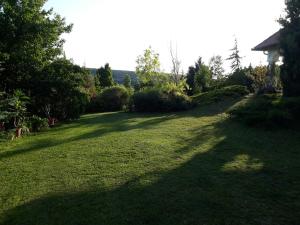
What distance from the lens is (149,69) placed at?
24.9 metres

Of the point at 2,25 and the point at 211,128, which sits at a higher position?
the point at 2,25

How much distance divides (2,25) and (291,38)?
1064 centimetres

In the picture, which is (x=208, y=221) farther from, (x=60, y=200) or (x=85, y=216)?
(x=60, y=200)

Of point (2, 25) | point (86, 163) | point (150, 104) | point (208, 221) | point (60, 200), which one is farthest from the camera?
point (150, 104)

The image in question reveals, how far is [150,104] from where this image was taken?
17.3 m

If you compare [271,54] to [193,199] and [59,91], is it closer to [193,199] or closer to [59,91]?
[59,91]

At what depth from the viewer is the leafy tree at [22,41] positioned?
1263 cm

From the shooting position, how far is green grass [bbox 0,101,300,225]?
4.24 meters

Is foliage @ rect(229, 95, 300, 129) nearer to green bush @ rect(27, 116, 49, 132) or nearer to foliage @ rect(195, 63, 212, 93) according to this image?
green bush @ rect(27, 116, 49, 132)

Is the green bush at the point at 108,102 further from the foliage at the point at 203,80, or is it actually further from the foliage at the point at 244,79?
the foliage at the point at 244,79

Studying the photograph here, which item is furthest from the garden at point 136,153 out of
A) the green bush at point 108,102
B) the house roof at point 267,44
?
the green bush at point 108,102

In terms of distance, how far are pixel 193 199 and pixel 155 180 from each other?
38.9 inches

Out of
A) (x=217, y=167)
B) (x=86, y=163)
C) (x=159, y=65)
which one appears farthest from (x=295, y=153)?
(x=159, y=65)

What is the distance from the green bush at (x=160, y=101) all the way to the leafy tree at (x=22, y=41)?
5.61 m
